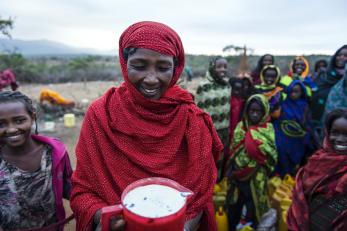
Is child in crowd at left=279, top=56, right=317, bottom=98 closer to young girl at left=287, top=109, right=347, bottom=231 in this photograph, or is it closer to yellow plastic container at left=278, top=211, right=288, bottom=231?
yellow plastic container at left=278, top=211, right=288, bottom=231

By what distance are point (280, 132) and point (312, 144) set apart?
22.1 inches

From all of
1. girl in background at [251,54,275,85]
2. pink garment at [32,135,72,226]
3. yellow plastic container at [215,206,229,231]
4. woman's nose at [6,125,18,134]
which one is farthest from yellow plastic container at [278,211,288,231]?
girl in background at [251,54,275,85]

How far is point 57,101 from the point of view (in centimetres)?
858

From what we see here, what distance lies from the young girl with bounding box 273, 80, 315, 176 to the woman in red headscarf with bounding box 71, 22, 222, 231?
315 centimetres

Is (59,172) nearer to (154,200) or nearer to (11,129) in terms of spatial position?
(11,129)

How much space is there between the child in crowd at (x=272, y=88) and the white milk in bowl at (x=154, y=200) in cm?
353

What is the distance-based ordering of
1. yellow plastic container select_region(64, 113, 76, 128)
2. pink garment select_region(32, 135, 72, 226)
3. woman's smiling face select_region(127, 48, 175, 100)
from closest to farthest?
1. woman's smiling face select_region(127, 48, 175, 100)
2. pink garment select_region(32, 135, 72, 226)
3. yellow plastic container select_region(64, 113, 76, 128)

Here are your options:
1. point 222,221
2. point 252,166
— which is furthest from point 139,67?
point 222,221

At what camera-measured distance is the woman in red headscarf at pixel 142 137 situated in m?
1.19

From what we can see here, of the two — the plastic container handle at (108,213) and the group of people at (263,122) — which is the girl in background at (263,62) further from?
the plastic container handle at (108,213)

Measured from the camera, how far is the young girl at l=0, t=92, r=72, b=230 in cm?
159

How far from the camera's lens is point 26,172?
5.33 feet

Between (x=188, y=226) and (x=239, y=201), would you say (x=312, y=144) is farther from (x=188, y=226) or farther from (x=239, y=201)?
(x=188, y=226)

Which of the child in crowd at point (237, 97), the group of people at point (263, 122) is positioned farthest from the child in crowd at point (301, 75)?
the child in crowd at point (237, 97)
